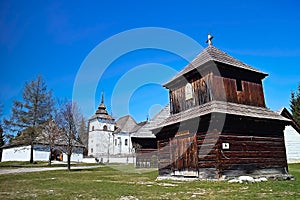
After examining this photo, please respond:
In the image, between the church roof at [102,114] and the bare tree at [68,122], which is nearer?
the bare tree at [68,122]

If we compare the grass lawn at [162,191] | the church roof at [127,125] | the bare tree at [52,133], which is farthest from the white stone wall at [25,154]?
the grass lawn at [162,191]

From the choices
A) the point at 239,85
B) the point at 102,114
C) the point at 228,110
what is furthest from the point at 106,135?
the point at 228,110

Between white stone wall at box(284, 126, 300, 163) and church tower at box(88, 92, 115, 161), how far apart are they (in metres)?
52.2

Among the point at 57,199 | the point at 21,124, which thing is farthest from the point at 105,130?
the point at 57,199

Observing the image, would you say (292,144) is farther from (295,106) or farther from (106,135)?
(106,135)

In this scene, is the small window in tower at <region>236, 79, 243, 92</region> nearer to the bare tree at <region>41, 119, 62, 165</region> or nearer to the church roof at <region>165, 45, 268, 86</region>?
the church roof at <region>165, 45, 268, 86</region>

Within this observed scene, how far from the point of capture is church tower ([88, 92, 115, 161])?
7406cm

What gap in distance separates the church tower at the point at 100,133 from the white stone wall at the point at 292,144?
2054 inches

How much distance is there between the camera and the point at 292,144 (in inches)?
1199

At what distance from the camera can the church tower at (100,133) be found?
74062 millimetres

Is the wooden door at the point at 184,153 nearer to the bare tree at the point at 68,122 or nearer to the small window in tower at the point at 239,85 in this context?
the small window in tower at the point at 239,85

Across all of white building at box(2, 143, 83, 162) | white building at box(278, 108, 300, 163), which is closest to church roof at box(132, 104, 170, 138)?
white building at box(278, 108, 300, 163)

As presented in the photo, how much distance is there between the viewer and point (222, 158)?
13.7 meters

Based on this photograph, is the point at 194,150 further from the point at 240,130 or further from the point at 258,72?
the point at 258,72
